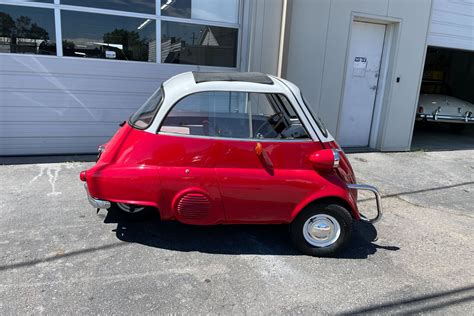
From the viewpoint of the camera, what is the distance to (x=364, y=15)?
7.21 m

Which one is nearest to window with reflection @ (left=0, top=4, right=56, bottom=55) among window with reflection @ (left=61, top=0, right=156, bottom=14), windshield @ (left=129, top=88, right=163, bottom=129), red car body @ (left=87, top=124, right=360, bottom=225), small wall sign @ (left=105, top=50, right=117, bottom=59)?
window with reflection @ (left=61, top=0, right=156, bottom=14)

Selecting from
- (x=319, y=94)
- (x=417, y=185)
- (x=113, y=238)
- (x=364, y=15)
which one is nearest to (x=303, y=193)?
(x=113, y=238)

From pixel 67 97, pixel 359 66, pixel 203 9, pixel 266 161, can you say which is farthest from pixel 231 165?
pixel 359 66

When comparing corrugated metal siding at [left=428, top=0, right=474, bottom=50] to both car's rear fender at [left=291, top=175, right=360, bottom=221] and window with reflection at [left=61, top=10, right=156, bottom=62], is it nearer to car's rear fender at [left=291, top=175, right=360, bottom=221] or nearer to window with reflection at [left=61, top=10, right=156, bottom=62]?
window with reflection at [left=61, top=10, right=156, bottom=62]

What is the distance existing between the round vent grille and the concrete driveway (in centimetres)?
41

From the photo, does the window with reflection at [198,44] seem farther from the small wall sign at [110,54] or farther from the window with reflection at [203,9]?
the small wall sign at [110,54]

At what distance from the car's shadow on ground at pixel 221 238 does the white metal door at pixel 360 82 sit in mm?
4039

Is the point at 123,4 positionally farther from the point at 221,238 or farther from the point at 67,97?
the point at 221,238

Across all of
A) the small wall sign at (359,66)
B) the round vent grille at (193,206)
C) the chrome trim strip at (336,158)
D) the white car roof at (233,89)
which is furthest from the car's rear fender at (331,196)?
the small wall sign at (359,66)

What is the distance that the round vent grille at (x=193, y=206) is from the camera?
329 centimetres

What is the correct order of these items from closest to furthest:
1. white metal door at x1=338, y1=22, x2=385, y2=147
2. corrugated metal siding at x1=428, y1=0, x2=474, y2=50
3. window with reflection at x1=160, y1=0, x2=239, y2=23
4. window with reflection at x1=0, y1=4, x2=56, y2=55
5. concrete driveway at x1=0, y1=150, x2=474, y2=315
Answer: concrete driveway at x1=0, y1=150, x2=474, y2=315 → window with reflection at x1=0, y1=4, x2=56, y2=55 → window with reflection at x1=160, y1=0, x2=239, y2=23 → white metal door at x1=338, y1=22, x2=385, y2=147 → corrugated metal siding at x1=428, y1=0, x2=474, y2=50

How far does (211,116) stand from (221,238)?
1.26 m

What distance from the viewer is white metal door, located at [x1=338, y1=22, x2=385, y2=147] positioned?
7555 millimetres

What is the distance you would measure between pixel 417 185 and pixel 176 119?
175 inches
